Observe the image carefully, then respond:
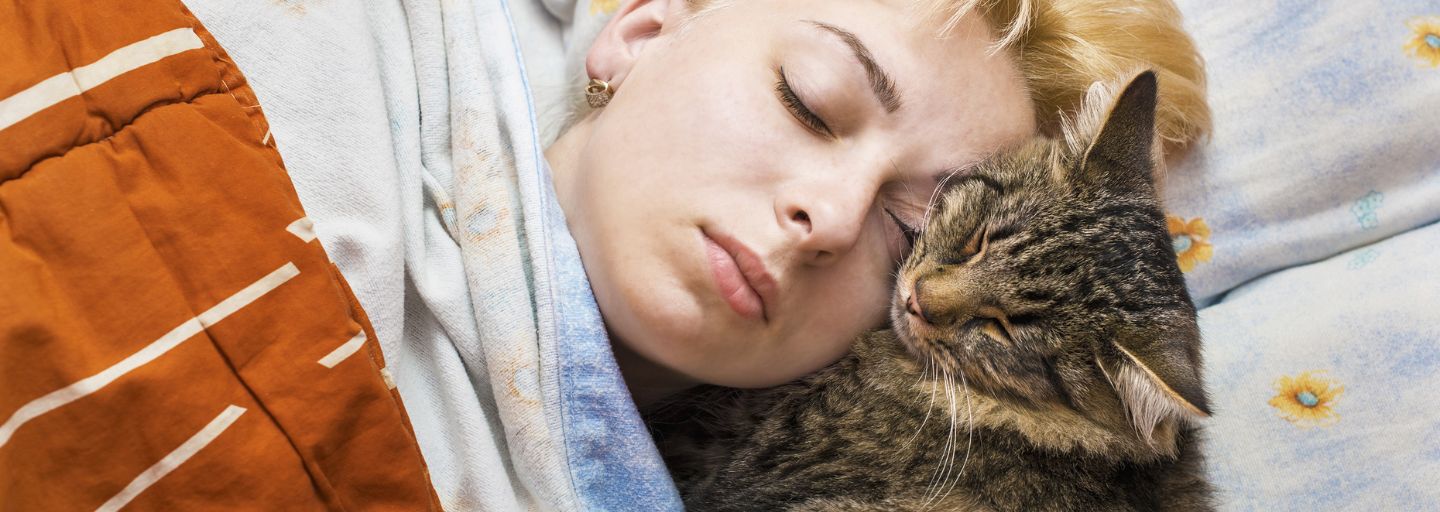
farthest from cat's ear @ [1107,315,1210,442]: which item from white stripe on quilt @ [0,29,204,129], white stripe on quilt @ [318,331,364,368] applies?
white stripe on quilt @ [0,29,204,129]

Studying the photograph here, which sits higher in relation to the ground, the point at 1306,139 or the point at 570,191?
the point at 570,191

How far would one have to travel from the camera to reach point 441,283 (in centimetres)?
126

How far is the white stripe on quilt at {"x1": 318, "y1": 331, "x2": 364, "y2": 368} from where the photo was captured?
0.96 m

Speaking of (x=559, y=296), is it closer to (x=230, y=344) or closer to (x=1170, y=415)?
(x=230, y=344)

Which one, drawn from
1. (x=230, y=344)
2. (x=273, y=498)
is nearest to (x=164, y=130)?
(x=230, y=344)

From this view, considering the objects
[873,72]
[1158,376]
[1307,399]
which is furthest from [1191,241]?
[873,72]

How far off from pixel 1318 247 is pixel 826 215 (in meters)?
1.19

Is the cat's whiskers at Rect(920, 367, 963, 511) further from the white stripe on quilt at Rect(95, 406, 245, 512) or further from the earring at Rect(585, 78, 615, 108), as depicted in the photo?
the white stripe on quilt at Rect(95, 406, 245, 512)

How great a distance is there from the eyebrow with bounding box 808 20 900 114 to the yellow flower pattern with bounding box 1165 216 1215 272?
868 millimetres

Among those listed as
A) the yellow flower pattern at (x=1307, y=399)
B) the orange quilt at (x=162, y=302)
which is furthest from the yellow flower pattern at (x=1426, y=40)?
the orange quilt at (x=162, y=302)

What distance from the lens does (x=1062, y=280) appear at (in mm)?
1270

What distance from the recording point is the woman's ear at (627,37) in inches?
55.9

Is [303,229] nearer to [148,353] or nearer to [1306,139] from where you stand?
[148,353]

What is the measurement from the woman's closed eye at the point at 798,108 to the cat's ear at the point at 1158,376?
0.49 m
